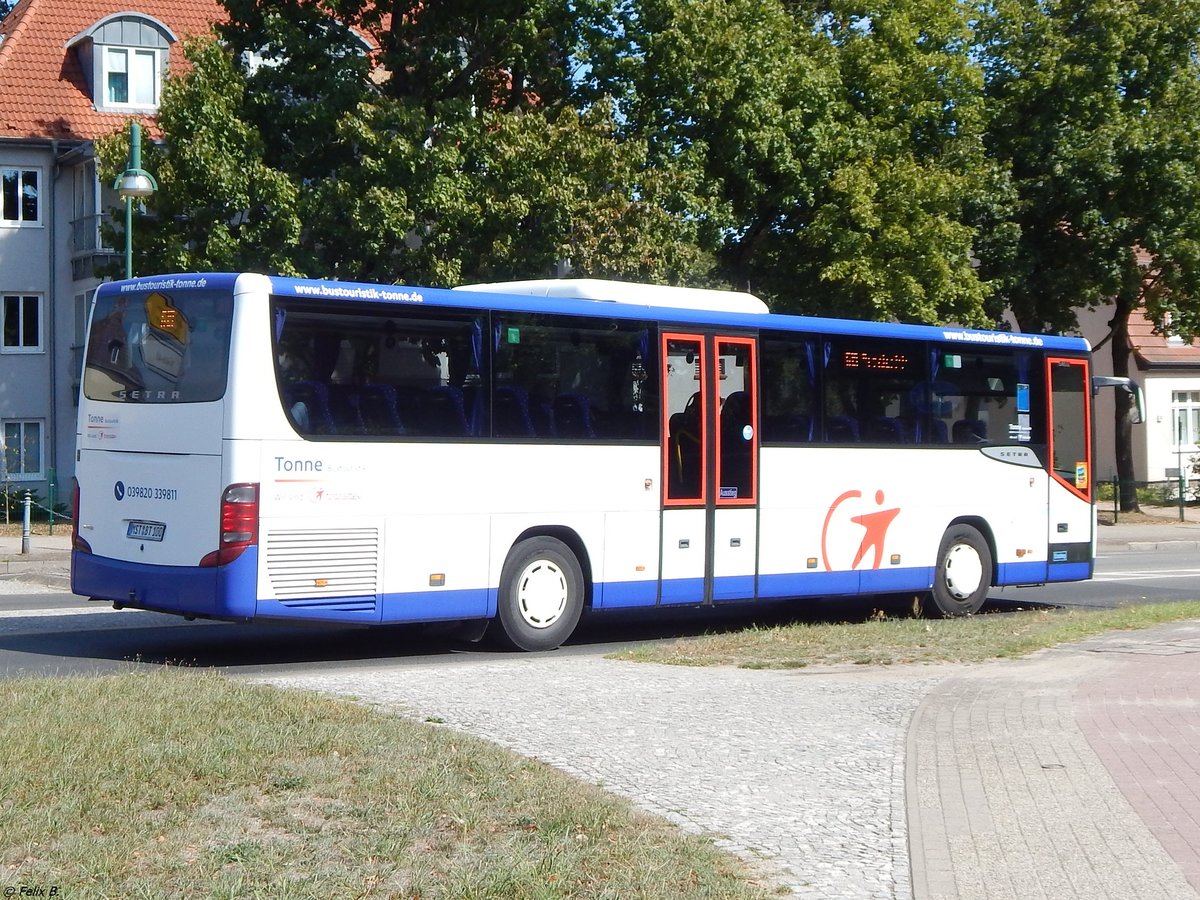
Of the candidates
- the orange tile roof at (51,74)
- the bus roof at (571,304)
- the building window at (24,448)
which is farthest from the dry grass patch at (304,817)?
the orange tile roof at (51,74)

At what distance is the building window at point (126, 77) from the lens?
3828 centimetres

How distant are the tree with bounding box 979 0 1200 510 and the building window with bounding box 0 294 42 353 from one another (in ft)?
75.6

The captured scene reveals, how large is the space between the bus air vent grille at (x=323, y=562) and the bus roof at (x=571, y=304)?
1871mm

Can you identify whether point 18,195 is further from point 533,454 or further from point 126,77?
point 533,454

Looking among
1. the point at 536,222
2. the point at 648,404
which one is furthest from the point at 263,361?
the point at 536,222

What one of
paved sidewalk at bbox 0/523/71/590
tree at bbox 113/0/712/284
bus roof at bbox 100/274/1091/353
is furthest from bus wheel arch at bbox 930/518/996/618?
paved sidewalk at bbox 0/523/71/590

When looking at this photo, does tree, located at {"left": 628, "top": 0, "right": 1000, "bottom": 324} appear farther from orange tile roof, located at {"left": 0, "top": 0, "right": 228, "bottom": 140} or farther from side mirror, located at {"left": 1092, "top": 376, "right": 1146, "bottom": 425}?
orange tile roof, located at {"left": 0, "top": 0, "right": 228, "bottom": 140}

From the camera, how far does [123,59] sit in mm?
38406

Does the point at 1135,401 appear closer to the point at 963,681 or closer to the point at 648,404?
the point at 648,404

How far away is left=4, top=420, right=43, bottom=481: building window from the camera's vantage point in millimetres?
37875

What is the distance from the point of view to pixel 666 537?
48.1 feet

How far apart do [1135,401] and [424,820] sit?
48.8ft

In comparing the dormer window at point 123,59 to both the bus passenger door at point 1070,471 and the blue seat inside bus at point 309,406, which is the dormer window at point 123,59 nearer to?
the bus passenger door at point 1070,471

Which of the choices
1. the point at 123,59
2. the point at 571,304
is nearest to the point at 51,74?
the point at 123,59
